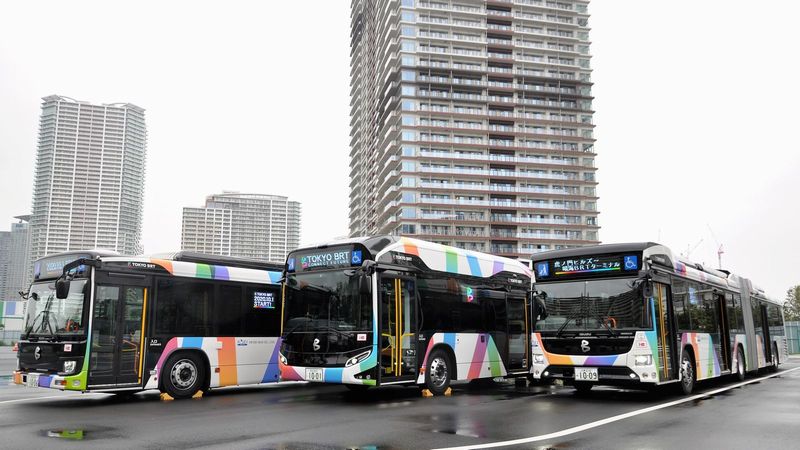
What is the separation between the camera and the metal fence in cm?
4534

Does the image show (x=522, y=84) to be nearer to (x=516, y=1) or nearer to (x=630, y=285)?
(x=516, y=1)

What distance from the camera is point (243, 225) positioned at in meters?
142

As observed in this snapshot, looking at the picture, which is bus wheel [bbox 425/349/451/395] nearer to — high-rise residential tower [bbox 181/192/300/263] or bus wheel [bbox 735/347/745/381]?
bus wheel [bbox 735/347/745/381]

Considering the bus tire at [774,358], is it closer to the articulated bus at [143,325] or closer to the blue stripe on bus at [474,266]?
the blue stripe on bus at [474,266]

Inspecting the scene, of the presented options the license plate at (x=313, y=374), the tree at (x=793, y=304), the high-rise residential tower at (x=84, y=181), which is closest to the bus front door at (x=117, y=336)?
the license plate at (x=313, y=374)

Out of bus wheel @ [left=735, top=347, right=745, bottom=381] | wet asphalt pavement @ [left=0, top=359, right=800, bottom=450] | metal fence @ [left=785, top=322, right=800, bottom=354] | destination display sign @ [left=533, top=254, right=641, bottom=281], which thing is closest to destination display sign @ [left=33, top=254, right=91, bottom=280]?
wet asphalt pavement @ [left=0, top=359, right=800, bottom=450]

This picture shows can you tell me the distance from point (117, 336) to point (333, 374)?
4271 mm

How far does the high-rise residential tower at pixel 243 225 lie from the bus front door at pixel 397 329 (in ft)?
408

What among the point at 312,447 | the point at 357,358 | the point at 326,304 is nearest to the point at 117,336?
the point at 326,304

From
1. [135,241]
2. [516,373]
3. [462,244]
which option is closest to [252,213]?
[135,241]

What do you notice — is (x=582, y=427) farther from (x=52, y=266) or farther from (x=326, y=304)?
(x=52, y=266)

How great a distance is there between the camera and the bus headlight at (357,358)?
36.8ft

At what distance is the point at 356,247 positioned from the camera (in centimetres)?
1181

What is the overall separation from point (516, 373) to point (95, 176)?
116235 millimetres
